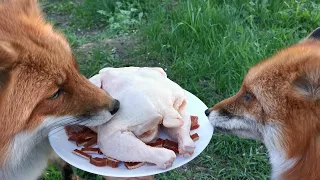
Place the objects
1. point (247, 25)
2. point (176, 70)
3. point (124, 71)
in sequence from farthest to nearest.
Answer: point (247, 25) → point (176, 70) → point (124, 71)

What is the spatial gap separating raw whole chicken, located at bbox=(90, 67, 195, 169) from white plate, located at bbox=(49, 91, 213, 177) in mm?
46

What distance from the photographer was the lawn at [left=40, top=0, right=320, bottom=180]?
3088 millimetres

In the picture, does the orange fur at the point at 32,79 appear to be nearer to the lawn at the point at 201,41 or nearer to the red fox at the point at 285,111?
the red fox at the point at 285,111

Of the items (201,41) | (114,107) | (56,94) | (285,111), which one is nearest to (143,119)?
(114,107)

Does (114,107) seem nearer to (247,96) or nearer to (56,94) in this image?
(56,94)

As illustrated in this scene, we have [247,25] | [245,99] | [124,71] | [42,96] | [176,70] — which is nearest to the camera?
[42,96]

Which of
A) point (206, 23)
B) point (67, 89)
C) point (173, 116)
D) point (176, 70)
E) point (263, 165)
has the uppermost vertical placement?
point (67, 89)

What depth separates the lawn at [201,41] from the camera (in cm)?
309

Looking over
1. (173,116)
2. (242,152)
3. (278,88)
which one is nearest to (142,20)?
(242,152)

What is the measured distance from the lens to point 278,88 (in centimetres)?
196

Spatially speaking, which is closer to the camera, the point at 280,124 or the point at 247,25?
the point at 280,124

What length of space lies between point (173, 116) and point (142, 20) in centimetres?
230

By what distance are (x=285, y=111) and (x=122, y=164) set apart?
0.87m

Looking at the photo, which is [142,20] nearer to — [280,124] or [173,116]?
[173,116]
